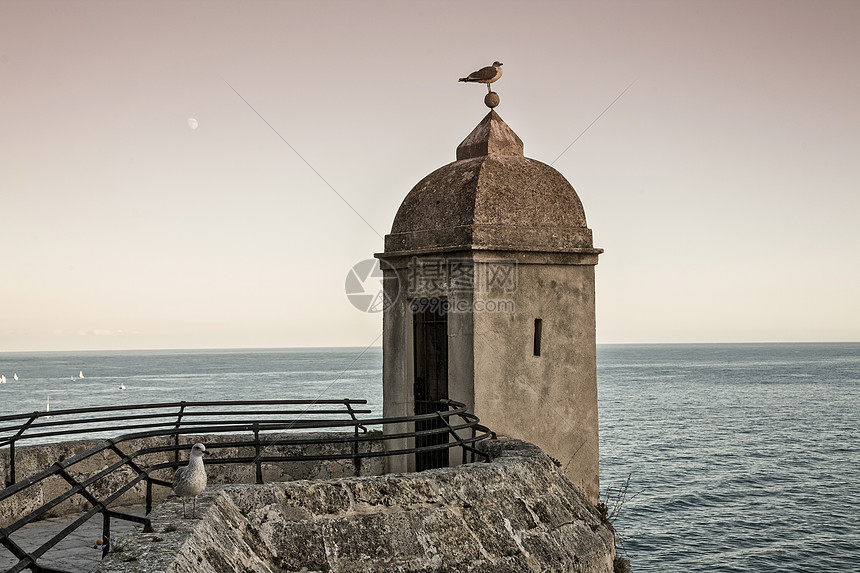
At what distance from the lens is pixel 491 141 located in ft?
36.5

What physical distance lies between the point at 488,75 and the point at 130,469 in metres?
7.39

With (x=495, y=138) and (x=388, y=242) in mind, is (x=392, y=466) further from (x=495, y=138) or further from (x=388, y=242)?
(x=495, y=138)

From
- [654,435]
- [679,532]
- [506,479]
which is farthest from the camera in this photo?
[654,435]

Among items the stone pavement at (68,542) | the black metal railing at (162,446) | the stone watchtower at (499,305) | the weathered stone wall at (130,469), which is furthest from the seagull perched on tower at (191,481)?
the stone watchtower at (499,305)

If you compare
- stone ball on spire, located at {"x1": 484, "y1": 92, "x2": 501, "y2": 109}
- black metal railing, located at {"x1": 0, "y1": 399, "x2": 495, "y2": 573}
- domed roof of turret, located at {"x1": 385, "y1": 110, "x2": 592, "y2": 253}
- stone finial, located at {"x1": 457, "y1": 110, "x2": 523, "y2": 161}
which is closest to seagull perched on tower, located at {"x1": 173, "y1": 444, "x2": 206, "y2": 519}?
black metal railing, located at {"x1": 0, "y1": 399, "x2": 495, "y2": 573}

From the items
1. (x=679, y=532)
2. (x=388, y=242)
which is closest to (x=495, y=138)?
(x=388, y=242)

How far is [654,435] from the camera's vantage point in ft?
162

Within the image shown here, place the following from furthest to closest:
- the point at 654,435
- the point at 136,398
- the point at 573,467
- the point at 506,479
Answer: the point at 136,398
the point at 654,435
the point at 573,467
the point at 506,479

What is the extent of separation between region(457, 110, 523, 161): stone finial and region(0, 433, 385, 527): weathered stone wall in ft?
15.1

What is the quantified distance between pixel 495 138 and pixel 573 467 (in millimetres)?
4767

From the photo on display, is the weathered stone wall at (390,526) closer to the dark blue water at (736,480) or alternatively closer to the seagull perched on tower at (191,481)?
the seagull perched on tower at (191,481)

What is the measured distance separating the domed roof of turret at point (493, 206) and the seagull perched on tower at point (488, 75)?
2.20 ft

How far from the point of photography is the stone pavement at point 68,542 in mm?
6711

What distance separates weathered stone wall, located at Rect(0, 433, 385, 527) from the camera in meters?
8.77
